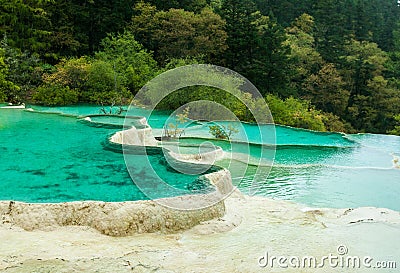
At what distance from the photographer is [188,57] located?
16.5 meters

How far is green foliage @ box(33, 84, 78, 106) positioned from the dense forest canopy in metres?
0.03

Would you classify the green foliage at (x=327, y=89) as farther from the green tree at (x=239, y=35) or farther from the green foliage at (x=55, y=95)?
the green foliage at (x=55, y=95)

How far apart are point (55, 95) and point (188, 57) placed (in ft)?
17.2

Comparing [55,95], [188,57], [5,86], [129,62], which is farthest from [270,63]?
[5,86]

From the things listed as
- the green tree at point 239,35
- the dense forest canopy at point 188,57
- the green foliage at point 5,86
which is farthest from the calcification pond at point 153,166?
the green tree at point 239,35

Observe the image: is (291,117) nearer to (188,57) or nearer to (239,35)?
(188,57)

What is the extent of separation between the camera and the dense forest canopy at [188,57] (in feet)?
47.5

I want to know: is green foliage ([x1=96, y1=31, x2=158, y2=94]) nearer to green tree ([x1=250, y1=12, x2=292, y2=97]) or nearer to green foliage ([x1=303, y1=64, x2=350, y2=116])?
green tree ([x1=250, y1=12, x2=292, y2=97])

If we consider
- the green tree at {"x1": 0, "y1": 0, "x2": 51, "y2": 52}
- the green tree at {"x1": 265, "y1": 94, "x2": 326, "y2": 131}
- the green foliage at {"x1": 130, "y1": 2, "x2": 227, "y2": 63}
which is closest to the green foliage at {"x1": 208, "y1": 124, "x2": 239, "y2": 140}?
the green tree at {"x1": 265, "y1": 94, "x2": 326, "y2": 131}

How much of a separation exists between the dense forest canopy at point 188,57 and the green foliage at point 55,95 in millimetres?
33

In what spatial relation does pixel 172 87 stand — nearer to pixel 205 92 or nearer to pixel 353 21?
pixel 205 92

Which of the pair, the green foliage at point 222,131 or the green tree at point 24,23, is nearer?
the green foliage at point 222,131

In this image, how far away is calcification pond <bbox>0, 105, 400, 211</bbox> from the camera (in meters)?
5.17

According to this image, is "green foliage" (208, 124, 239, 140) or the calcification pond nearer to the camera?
the calcification pond
